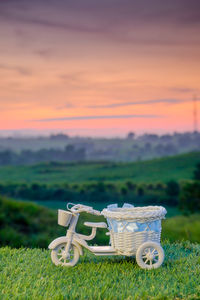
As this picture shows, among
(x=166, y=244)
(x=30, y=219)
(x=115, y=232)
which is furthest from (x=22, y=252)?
A: (x=30, y=219)

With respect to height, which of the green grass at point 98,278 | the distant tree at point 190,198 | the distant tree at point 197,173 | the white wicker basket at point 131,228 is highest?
the white wicker basket at point 131,228

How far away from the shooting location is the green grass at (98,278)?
4754mm

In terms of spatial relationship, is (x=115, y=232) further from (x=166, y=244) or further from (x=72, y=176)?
(x=72, y=176)

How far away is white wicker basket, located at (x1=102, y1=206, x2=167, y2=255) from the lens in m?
5.62

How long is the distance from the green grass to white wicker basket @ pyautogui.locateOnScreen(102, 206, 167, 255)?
1.14ft

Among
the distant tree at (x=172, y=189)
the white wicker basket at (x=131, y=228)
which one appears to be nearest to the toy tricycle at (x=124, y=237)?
the white wicker basket at (x=131, y=228)

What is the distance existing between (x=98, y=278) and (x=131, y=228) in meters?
0.82

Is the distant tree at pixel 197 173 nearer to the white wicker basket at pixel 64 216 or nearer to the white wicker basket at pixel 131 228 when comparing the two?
the white wicker basket at pixel 131 228

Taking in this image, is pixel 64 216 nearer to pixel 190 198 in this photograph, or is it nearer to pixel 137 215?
pixel 137 215

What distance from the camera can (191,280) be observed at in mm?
5242

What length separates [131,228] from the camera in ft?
18.5

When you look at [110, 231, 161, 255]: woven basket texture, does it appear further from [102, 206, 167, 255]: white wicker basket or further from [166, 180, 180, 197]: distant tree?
[166, 180, 180, 197]: distant tree

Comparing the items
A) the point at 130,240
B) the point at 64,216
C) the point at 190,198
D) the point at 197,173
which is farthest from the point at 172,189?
the point at 64,216

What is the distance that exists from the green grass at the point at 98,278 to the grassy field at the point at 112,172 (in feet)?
41.6
